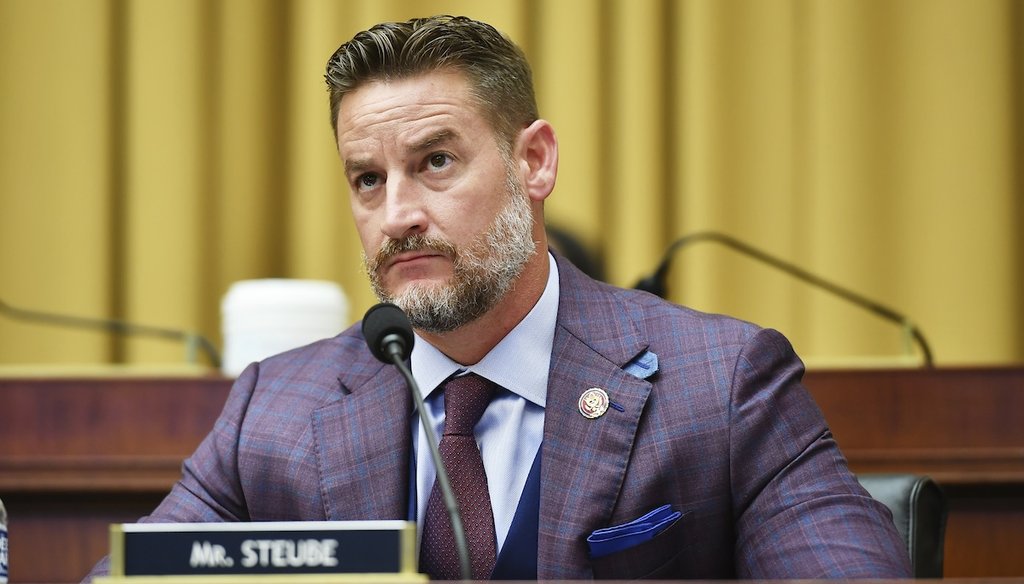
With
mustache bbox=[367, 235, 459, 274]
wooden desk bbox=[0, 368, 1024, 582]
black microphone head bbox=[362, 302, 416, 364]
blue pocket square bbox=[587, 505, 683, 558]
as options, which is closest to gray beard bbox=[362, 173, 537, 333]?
mustache bbox=[367, 235, 459, 274]

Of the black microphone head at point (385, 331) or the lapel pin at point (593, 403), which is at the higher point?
the black microphone head at point (385, 331)

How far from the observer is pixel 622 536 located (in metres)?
1.62

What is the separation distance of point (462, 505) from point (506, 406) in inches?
6.7

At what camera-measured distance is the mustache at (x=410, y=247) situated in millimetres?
1729

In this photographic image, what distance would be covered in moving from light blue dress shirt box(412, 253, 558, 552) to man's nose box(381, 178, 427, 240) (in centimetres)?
21

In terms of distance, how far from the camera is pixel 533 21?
150 inches

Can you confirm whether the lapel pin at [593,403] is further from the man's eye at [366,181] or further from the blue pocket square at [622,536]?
the man's eye at [366,181]

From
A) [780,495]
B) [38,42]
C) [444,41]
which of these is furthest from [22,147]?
[780,495]

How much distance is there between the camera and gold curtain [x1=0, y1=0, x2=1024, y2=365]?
12.0ft

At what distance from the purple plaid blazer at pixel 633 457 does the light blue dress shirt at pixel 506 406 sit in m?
0.03

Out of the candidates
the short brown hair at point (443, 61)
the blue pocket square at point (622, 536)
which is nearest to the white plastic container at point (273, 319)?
the short brown hair at point (443, 61)

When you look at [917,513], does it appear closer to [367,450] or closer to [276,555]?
[367,450]

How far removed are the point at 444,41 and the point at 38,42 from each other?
2331 millimetres

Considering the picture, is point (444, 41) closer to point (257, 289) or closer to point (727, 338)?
point (727, 338)
